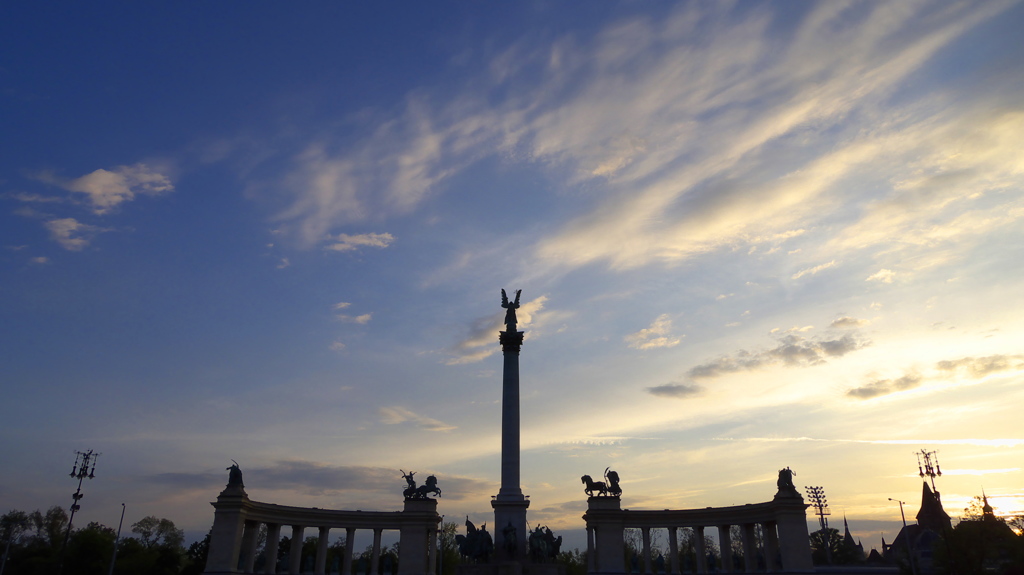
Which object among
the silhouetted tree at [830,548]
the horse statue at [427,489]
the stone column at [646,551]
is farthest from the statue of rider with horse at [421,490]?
the silhouetted tree at [830,548]

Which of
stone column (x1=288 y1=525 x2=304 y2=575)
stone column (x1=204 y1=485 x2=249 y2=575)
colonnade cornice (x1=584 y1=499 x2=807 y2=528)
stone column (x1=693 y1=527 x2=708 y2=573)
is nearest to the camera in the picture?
stone column (x1=204 y1=485 x2=249 y2=575)

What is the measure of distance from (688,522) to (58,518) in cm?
9197

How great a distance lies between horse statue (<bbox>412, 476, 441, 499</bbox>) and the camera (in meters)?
74.5

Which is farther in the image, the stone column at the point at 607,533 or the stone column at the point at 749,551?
the stone column at the point at 607,533

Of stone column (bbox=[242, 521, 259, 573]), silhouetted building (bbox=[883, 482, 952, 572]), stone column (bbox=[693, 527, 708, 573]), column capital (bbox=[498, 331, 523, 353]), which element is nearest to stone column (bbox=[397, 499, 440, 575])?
stone column (bbox=[242, 521, 259, 573])

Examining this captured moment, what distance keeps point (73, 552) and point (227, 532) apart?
29463mm

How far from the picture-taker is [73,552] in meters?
79.9

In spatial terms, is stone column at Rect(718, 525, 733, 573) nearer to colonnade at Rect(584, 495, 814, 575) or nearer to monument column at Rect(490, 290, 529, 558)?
colonnade at Rect(584, 495, 814, 575)

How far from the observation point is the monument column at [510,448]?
58312 millimetres

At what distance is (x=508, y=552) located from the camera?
186ft

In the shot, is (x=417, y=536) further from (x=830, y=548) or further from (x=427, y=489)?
(x=830, y=548)

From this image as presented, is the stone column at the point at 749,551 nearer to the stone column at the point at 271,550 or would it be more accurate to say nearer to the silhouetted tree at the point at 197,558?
the stone column at the point at 271,550

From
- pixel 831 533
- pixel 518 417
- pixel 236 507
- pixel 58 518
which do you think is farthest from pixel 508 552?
pixel 831 533

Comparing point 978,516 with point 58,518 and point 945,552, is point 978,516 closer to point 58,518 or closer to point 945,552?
point 945,552
